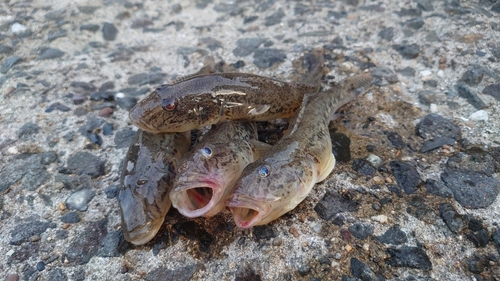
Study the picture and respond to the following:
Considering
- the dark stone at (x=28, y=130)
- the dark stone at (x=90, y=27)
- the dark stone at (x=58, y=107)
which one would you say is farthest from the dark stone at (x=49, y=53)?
the dark stone at (x=28, y=130)

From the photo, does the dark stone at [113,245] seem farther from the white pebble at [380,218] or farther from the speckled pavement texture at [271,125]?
the white pebble at [380,218]

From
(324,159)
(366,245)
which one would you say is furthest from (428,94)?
(366,245)

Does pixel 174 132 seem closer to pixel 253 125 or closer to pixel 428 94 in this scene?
pixel 253 125

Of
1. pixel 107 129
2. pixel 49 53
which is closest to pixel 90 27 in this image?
pixel 49 53

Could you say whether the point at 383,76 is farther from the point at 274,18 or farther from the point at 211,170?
the point at 211,170

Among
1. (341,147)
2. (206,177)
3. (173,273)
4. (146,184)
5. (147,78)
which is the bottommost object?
(147,78)

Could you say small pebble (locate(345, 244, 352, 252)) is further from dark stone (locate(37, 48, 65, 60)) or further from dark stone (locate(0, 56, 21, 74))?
dark stone (locate(0, 56, 21, 74))
